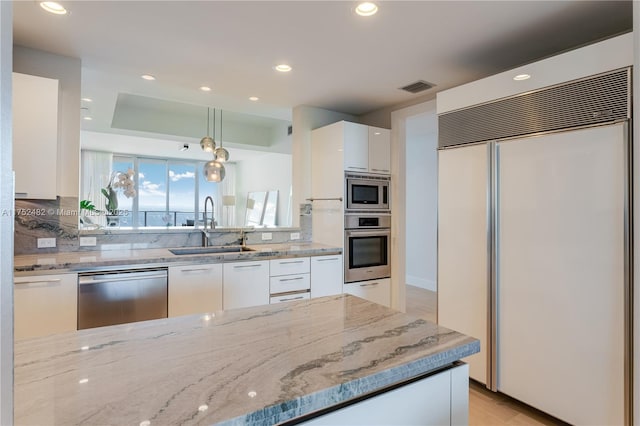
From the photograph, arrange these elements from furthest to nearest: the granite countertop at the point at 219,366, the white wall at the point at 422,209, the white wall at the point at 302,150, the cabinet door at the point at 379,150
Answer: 1. the white wall at the point at 422,209
2. the white wall at the point at 302,150
3. the cabinet door at the point at 379,150
4. the granite countertop at the point at 219,366

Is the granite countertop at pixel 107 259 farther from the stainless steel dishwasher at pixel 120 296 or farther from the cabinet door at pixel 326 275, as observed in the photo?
the cabinet door at pixel 326 275

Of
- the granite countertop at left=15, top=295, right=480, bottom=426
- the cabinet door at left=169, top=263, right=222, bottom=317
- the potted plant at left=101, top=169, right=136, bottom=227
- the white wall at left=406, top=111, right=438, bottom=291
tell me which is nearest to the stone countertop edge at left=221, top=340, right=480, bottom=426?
the granite countertop at left=15, top=295, right=480, bottom=426

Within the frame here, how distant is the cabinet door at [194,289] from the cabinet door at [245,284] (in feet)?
0.22

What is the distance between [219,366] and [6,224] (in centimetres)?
57

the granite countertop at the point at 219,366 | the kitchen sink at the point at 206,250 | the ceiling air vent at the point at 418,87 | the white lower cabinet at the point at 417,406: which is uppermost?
the ceiling air vent at the point at 418,87

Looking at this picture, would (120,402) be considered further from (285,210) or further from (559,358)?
(285,210)

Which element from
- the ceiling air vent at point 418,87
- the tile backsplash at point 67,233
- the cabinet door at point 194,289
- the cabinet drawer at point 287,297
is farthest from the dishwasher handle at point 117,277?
the ceiling air vent at point 418,87

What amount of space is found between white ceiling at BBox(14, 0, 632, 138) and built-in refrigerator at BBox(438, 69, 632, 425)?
→ 50cm

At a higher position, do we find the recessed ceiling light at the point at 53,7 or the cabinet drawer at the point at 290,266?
the recessed ceiling light at the point at 53,7

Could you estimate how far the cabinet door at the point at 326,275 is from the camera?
3246mm

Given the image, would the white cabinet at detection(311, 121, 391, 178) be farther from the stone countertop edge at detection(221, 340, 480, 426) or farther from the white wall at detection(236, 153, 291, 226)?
the white wall at detection(236, 153, 291, 226)

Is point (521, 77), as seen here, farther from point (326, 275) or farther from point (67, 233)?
point (67, 233)

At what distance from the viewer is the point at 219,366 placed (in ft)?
2.72

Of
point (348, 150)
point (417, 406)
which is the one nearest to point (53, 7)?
point (348, 150)
